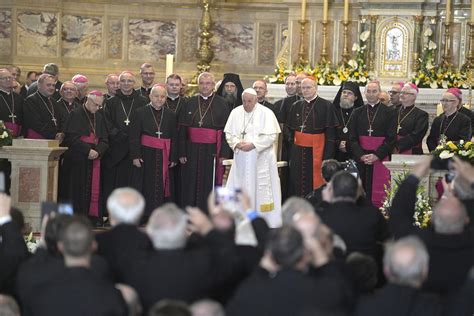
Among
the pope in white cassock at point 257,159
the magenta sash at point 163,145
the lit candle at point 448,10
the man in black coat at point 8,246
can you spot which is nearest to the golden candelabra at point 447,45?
the lit candle at point 448,10

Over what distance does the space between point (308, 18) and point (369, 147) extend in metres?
4.34

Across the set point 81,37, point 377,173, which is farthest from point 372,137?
point 81,37

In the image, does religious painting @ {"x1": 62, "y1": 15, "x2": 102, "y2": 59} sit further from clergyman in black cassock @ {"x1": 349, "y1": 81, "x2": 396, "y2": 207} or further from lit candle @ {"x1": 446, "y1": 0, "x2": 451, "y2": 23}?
clergyman in black cassock @ {"x1": 349, "y1": 81, "x2": 396, "y2": 207}

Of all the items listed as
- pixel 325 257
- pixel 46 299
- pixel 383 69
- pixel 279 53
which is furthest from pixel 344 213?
pixel 279 53

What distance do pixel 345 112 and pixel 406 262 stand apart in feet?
30.2

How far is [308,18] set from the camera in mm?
17469

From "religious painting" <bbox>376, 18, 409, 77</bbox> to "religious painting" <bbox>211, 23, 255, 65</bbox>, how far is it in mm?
2959

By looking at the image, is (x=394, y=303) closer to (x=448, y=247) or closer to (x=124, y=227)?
(x=448, y=247)

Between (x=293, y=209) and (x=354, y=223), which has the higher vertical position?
(x=293, y=209)

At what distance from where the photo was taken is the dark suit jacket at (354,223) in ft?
22.7

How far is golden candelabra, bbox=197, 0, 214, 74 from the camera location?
711 inches

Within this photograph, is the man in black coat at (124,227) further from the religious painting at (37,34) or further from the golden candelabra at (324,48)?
the religious painting at (37,34)

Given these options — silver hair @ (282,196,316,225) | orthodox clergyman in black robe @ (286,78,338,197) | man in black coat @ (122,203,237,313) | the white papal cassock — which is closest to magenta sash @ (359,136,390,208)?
orthodox clergyman in black robe @ (286,78,338,197)

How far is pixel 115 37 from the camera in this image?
18641 millimetres
